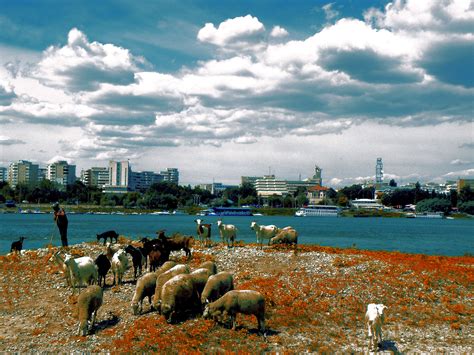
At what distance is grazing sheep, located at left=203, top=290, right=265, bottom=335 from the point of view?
1761 centimetres

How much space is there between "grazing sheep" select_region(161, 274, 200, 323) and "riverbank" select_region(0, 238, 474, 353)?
1.69 ft

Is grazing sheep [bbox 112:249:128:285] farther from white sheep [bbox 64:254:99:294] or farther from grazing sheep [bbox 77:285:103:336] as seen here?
grazing sheep [bbox 77:285:103:336]

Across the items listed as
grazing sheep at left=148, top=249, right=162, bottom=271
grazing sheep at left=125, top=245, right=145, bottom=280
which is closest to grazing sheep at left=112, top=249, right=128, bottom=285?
grazing sheep at left=125, top=245, right=145, bottom=280

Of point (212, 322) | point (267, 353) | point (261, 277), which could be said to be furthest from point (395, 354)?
point (261, 277)

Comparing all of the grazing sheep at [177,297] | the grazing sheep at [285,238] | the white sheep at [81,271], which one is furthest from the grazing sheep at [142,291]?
the grazing sheep at [285,238]

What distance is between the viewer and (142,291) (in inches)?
793

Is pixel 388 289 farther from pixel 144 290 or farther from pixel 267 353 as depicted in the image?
pixel 144 290

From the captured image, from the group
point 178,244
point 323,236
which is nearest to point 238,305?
point 178,244

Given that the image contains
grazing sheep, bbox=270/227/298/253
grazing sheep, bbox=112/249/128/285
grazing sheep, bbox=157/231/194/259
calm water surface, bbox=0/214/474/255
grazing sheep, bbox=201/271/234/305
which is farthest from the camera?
calm water surface, bbox=0/214/474/255

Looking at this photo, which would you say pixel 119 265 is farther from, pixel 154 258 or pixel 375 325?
pixel 375 325

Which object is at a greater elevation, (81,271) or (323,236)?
(81,271)

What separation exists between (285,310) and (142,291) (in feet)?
20.0

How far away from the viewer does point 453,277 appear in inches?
1054

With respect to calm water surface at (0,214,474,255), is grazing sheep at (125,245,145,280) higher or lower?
higher
